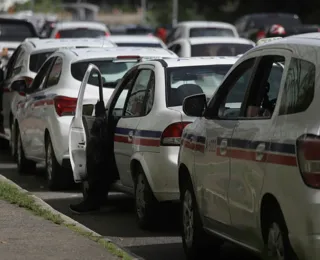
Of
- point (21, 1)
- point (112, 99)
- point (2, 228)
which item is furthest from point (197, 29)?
point (21, 1)

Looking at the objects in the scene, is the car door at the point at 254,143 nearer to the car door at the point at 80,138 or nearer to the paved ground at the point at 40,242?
the paved ground at the point at 40,242

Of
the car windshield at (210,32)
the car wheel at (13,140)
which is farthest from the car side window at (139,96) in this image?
the car windshield at (210,32)

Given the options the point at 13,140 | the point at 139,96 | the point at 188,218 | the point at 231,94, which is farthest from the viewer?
the point at 13,140

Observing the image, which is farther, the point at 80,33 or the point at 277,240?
the point at 80,33

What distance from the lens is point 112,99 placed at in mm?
12344

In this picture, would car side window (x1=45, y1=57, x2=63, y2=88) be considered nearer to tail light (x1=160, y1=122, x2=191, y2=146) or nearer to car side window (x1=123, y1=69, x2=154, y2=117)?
car side window (x1=123, y1=69, x2=154, y2=117)

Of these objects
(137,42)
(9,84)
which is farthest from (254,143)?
(137,42)

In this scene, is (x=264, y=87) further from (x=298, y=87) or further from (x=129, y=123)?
(x=129, y=123)

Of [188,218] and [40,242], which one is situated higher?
[188,218]

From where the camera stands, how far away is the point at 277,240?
290 inches

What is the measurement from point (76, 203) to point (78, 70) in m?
2.07

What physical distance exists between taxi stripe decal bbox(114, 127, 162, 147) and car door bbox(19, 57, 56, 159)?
10.7ft

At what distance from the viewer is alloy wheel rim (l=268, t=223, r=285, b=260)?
731cm

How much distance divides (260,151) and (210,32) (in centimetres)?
2626
